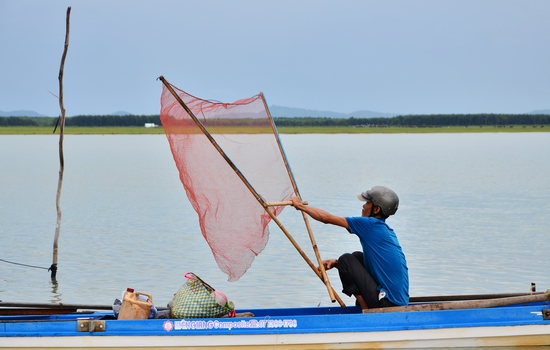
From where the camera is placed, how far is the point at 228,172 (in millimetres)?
9328

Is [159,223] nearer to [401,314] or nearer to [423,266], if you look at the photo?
[423,266]

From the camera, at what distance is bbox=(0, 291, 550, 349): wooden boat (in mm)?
8102

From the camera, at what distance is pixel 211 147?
9.30 metres

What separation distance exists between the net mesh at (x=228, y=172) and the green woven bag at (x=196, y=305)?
89cm

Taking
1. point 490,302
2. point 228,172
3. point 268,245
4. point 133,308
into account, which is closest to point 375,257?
point 490,302

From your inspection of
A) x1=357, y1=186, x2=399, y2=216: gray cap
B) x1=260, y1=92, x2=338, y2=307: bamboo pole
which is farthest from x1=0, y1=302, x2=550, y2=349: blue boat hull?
x1=357, y1=186, x2=399, y2=216: gray cap

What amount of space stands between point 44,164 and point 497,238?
38.3 metres

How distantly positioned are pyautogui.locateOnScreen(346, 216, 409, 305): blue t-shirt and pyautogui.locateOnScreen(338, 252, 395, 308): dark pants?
0.07 m

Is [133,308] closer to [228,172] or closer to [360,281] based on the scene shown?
[228,172]

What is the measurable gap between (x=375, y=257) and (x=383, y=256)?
8 cm

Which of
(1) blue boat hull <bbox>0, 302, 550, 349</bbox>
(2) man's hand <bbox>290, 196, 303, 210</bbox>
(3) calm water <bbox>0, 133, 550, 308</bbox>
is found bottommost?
(3) calm water <bbox>0, 133, 550, 308</bbox>

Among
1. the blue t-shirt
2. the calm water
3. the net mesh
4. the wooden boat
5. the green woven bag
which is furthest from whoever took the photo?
the calm water

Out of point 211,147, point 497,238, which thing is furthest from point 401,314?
point 497,238

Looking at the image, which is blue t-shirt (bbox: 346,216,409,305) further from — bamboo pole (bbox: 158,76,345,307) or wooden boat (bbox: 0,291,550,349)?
bamboo pole (bbox: 158,76,345,307)
